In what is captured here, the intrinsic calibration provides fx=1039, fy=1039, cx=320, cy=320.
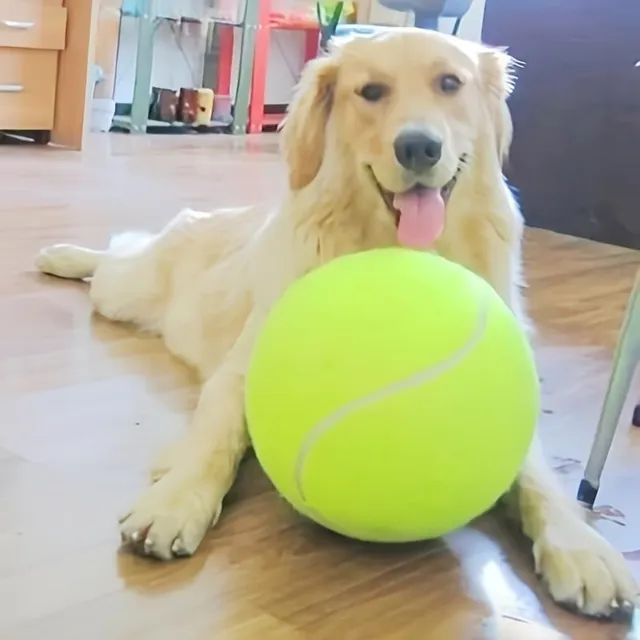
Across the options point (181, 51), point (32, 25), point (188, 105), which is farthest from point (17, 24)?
point (181, 51)

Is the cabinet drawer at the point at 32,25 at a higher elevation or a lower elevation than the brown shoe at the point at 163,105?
higher

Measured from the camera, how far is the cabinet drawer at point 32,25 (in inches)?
200

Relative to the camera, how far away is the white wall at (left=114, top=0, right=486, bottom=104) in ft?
22.9

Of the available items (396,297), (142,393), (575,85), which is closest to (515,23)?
(575,85)

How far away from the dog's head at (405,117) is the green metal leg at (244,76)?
557cm

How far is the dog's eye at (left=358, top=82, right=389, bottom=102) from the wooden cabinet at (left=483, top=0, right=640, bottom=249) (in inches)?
108

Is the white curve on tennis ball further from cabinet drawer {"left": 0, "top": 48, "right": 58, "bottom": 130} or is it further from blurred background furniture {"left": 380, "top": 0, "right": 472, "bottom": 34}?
blurred background furniture {"left": 380, "top": 0, "right": 472, "bottom": 34}

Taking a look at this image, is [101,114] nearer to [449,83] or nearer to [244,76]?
[244,76]

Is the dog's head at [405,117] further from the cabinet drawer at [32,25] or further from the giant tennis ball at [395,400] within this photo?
the cabinet drawer at [32,25]

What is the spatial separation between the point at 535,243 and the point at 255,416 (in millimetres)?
2885

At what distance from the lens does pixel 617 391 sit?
62.7 inches

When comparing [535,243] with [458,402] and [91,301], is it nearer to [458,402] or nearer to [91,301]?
[91,301]

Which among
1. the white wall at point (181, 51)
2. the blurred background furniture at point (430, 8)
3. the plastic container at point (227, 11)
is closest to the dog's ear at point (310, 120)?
the blurred background furniture at point (430, 8)

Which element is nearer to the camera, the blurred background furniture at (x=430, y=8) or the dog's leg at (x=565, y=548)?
the dog's leg at (x=565, y=548)
